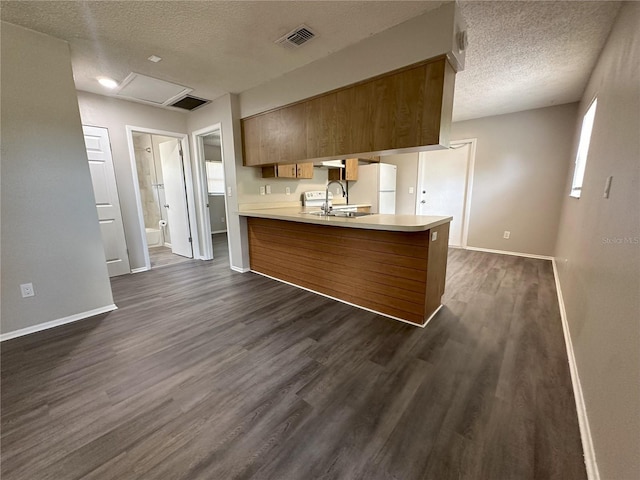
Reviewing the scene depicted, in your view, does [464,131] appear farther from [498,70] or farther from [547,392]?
[547,392]

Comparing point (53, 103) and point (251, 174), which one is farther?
point (251, 174)

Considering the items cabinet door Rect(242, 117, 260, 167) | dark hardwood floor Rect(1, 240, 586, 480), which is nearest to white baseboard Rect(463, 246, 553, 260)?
dark hardwood floor Rect(1, 240, 586, 480)

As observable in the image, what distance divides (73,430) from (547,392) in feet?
8.91

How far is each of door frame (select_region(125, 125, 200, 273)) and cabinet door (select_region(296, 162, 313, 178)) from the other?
1890 mm

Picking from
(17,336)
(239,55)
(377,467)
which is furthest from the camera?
(239,55)

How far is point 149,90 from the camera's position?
10.8 ft

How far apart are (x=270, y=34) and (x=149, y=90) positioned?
2118 mm

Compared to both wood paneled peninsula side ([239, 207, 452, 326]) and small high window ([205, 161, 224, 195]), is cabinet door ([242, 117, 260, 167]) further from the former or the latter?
small high window ([205, 161, 224, 195])

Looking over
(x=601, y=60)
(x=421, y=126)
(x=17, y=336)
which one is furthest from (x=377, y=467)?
(x=601, y=60)

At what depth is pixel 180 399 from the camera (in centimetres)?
154

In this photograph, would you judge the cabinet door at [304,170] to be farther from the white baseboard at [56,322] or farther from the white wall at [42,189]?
the white baseboard at [56,322]

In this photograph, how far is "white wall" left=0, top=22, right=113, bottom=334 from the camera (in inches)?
81.5

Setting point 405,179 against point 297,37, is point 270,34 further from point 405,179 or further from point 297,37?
point 405,179

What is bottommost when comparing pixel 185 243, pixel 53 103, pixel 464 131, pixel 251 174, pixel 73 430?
pixel 73 430
